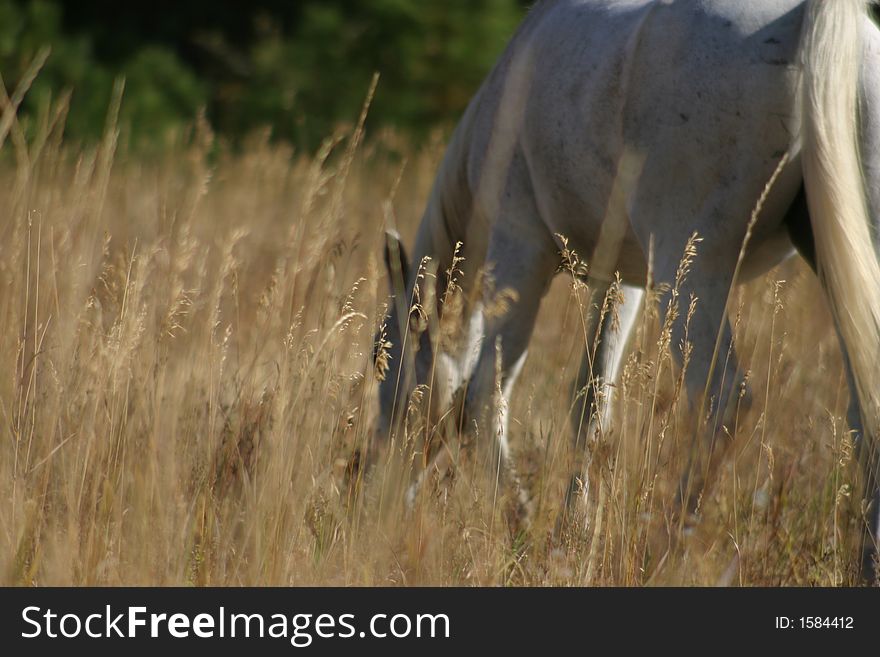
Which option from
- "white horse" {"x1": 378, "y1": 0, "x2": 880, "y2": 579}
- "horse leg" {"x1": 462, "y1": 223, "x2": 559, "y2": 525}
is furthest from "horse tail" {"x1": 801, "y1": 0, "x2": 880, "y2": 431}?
"horse leg" {"x1": 462, "y1": 223, "x2": 559, "y2": 525}

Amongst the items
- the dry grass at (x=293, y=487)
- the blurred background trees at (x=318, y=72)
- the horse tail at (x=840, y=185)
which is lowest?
the dry grass at (x=293, y=487)

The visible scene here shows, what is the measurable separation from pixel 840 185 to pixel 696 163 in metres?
0.33

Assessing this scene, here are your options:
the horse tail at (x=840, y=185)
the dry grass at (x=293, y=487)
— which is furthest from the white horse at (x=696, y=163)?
the dry grass at (x=293, y=487)

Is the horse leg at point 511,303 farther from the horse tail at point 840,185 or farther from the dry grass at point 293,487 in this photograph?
the horse tail at point 840,185

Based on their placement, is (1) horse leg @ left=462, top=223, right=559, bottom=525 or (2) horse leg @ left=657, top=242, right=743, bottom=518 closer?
(2) horse leg @ left=657, top=242, right=743, bottom=518

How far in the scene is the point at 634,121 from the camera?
256 cm

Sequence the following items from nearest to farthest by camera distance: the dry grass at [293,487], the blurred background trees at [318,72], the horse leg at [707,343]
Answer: the dry grass at [293,487]
the horse leg at [707,343]
the blurred background trees at [318,72]

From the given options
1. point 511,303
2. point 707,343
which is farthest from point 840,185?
point 511,303

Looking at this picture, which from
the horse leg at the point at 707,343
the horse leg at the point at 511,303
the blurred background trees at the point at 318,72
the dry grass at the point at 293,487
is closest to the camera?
the dry grass at the point at 293,487

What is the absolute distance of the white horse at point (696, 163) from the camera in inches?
91.0

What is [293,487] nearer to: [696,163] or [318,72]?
[696,163]

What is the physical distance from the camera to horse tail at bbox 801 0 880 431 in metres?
2.29

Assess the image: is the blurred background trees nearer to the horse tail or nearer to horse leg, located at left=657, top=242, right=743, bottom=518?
horse leg, located at left=657, top=242, right=743, bottom=518
